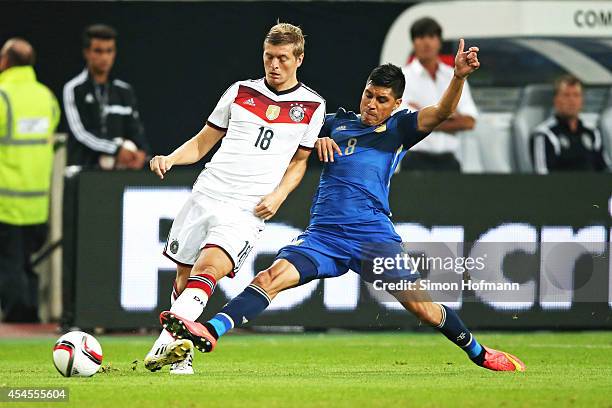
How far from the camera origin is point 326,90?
1498 centimetres

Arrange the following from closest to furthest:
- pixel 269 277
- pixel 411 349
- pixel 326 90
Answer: pixel 269 277 → pixel 411 349 → pixel 326 90

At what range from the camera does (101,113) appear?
539 inches

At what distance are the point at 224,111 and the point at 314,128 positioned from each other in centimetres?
59

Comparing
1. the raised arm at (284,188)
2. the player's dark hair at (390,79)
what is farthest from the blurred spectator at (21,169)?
the player's dark hair at (390,79)

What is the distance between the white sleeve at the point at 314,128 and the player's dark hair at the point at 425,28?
4.48 metres

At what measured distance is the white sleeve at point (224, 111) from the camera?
9250 millimetres

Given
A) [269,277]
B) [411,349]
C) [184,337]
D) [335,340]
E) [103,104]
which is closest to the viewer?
[184,337]

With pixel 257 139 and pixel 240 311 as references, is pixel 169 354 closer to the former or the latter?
pixel 240 311

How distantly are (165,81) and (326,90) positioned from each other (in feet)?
5.51

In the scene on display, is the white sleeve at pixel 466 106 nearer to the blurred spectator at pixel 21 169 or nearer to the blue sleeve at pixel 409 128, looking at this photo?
the blurred spectator at pixel 21 169

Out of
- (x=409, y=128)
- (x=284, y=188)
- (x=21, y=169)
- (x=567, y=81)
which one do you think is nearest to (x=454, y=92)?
(x=409, y=128)

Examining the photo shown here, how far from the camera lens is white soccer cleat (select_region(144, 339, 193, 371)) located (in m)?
8.23

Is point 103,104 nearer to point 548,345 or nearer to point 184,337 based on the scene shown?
point 548,345

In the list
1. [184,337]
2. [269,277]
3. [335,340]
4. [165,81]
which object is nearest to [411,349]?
[335,340]
